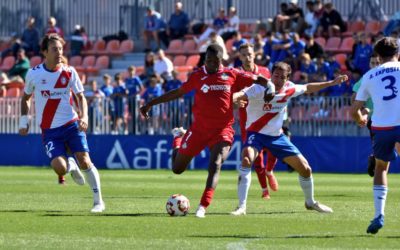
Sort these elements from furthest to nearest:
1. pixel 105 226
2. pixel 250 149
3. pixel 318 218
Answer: pixel 250 149 < pixel 318 218 < pixel 105 226

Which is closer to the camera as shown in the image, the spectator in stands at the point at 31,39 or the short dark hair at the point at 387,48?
the short dark hair at the point at 387,48

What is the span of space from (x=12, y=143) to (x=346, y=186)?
39.4ft

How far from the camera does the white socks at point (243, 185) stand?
1531 centimetres

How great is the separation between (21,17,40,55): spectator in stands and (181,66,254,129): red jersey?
2511cm

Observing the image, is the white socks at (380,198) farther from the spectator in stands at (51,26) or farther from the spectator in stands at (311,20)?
the spectator in stands at (51,26)

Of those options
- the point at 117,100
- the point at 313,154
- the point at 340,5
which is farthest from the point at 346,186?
the point at 340,5

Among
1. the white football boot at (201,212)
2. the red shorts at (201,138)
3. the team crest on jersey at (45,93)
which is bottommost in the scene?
the white football boot at (201,212)

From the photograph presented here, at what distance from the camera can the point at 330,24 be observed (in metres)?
34.0

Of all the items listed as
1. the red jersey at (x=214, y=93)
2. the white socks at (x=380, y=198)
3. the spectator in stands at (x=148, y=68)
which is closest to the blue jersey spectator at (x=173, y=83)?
the spectator in stands at (x=148, y=68)

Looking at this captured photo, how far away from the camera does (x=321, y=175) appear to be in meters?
27.1

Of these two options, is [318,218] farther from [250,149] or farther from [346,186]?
[346,186]

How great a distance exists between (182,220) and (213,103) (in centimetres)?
160

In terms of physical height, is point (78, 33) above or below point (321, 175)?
above

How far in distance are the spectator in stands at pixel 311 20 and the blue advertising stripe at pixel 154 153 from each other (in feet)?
18.6
